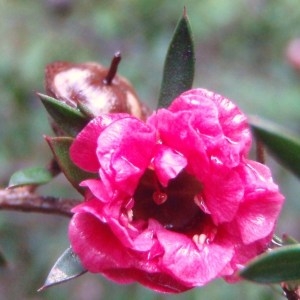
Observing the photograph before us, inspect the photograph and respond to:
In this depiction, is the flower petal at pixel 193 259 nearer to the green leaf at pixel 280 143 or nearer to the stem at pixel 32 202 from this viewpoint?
the green leaf at pixel 280 143

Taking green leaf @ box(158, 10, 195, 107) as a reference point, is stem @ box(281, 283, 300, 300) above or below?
below

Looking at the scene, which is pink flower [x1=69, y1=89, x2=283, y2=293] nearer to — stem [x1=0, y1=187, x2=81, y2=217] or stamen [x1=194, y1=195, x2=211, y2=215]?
stamen [x1=194, y1=195, x2=211, y2=215]

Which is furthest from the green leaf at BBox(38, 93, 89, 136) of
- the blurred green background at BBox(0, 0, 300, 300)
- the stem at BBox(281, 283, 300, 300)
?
the blurred green background at BBox(0, 0, 300, 300)

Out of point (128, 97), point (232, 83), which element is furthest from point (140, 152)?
point (232, 83)

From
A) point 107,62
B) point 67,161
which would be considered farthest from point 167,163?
point 107,62

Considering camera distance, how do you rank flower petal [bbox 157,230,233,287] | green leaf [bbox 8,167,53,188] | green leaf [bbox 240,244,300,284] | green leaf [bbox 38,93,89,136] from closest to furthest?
green leaf [bbox 240,244,300,284] → flower petal [bbox 157,230,233,287] → green leaf [bbox 38,93,89,136] → green leaf [bbox 8,167,53,188]

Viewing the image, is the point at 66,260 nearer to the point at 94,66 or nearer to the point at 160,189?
the point at 160,189

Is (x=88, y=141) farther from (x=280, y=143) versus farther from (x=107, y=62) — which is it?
(x=107, y=62)
